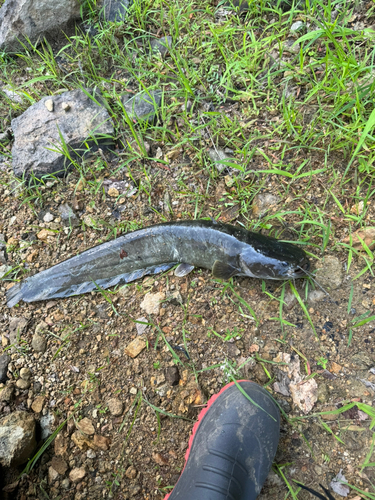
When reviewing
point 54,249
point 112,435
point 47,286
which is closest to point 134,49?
point 54,249

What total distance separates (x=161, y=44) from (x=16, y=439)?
381 centimetres

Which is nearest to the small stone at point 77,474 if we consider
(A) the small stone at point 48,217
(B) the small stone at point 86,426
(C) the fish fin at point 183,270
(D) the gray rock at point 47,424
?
(B) the small stone at point 86,426

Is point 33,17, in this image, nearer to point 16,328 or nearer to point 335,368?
A: point 16,328

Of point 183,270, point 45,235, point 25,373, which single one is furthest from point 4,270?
point 183,270

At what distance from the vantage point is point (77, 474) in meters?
2.28

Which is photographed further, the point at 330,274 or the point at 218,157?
the point at 218,157

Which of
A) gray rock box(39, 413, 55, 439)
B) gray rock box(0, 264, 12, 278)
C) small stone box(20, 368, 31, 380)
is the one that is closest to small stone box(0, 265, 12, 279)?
gray rock box(0, 264, 12, 278)

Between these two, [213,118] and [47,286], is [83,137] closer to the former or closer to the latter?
[213,118]

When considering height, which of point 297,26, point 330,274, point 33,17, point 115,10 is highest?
point 33,17

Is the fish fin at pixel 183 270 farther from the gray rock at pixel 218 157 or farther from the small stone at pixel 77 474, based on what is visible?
the small stone at pixel 77 474

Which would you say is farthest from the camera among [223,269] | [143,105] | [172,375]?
[143,105]

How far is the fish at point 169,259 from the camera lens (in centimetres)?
245

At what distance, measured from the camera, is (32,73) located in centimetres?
369

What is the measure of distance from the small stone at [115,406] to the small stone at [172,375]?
1.31ft
